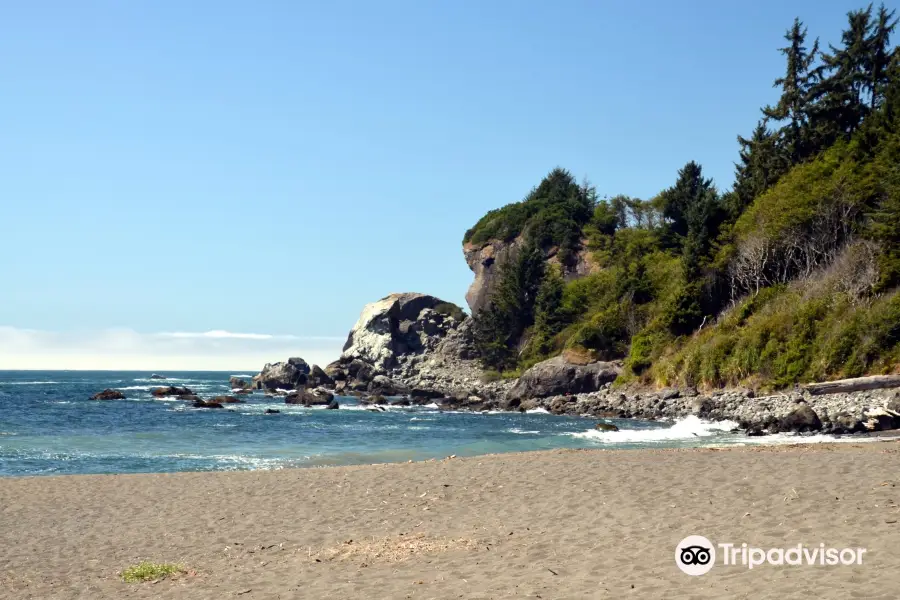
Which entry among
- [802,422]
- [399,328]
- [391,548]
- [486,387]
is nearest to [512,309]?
[486,387]

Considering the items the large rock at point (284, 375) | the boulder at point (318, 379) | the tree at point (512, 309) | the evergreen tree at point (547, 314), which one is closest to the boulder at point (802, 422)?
the evergreen tree at point (547, 314)

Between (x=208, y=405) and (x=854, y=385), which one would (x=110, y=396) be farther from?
(x=854, y=385)

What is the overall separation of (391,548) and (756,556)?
19.3 feet

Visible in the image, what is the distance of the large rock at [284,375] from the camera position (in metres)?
98.8

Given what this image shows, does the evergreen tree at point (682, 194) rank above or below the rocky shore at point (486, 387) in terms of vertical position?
above

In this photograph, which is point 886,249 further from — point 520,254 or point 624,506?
point 520,254

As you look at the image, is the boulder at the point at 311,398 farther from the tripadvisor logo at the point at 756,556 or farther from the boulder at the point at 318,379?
the tripadvisor logo at the point at 756,556

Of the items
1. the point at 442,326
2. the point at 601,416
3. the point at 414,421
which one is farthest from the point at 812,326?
the point at 442,326

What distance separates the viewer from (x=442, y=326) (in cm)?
11062

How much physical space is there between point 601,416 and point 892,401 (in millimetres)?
20573

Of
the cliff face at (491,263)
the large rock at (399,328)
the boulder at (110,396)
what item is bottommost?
the boulder at (110,396)

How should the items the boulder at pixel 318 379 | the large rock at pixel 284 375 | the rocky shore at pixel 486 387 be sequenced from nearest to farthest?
the rocky shore at pixel 486 387
the boulder at pixel 318 379
the large rock at pixel 284 375

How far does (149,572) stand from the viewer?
12.2 meters

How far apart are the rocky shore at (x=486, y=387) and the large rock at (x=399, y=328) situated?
6.1 inches
